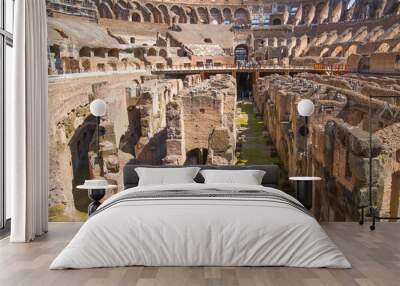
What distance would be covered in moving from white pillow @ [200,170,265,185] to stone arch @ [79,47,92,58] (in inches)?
158

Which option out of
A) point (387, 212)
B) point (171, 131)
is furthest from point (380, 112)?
point (171, 131)

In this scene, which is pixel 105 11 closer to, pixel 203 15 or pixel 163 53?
pixel 163 53

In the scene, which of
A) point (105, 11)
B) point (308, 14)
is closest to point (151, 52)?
point (105, 11)

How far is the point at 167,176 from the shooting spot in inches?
263

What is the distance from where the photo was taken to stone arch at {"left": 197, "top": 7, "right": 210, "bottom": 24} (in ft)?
40.1

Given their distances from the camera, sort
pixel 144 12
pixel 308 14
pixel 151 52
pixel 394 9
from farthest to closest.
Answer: pixel 308 14, pixel 144 12, pixel 151 52, pixel 394 9

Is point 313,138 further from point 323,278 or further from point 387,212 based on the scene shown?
point 323,278

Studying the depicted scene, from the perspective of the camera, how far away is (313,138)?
7773 millimetres

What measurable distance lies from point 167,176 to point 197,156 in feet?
4.38

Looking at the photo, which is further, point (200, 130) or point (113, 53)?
point (113, 53)

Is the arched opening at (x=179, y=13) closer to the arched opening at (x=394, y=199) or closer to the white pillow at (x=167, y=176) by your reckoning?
the white pillow at (x=167, y=176)

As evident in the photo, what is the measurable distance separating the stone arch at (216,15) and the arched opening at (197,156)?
526 centimetres

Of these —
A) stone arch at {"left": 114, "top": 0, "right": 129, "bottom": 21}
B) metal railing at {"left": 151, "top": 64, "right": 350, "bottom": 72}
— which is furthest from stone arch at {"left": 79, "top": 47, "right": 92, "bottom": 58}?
metal railing at {"left": 151, "top": 64, "right": 350, "bottom": 72}

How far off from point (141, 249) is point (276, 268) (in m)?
Result: 1.25
